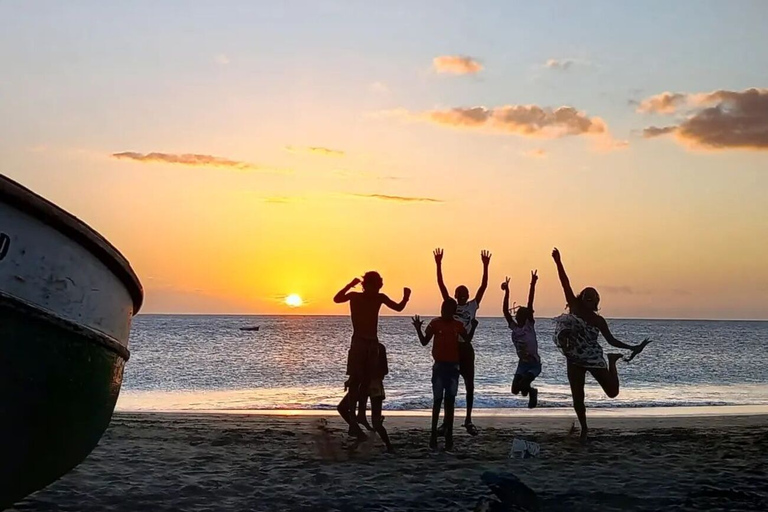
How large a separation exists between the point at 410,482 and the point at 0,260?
16.3 ft

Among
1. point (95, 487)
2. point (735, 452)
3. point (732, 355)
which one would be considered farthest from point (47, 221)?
point (732, 355)

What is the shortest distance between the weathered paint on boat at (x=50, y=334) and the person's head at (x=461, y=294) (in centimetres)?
542

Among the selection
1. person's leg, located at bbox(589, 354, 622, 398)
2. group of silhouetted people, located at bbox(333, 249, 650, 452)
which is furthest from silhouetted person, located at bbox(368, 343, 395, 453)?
person's leg, located at bbox(589, 354, 622, 398)

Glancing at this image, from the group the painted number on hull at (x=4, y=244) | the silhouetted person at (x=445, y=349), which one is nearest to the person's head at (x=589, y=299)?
the silhouetted person at (x=445, y=349)

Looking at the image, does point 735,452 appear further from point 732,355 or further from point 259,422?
point 732,355

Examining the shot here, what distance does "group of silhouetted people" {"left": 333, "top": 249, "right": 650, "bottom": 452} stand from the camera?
9.60 m

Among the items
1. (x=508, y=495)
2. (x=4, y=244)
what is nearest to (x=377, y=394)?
(x=508, y=495)

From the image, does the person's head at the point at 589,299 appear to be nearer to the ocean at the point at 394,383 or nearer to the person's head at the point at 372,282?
the person's head at the point at 372,282

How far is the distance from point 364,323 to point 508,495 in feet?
9.56

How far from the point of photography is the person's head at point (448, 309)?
31.6ft

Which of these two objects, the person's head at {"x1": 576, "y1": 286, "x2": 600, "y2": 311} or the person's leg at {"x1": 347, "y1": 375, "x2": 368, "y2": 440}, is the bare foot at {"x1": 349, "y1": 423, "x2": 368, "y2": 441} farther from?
the person's head at {"x1": 576, "y1": 286, "x2": 600, "y2": 311}

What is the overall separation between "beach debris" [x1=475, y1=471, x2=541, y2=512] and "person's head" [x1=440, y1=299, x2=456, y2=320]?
201 centimetres

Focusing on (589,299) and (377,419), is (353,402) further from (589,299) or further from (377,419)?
(589,299)

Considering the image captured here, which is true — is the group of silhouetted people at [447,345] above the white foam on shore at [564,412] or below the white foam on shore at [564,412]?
above
